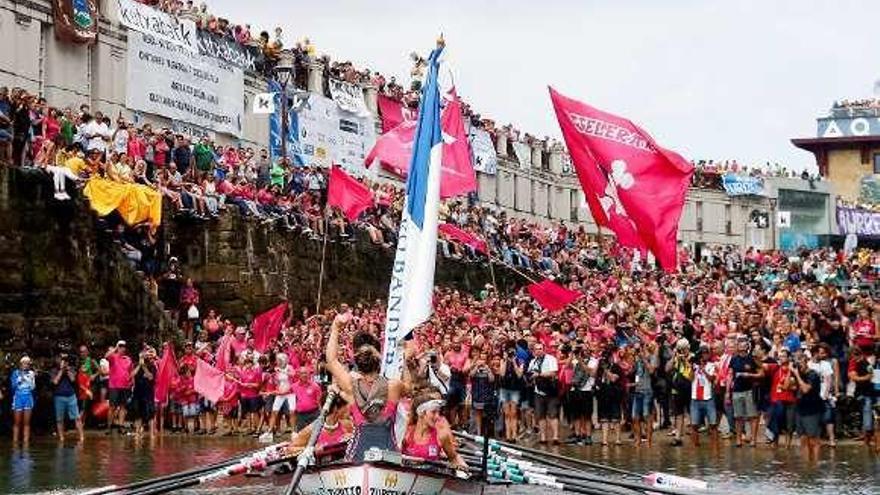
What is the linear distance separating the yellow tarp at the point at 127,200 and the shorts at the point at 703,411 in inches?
435

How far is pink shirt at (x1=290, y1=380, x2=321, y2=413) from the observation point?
26.9 metres

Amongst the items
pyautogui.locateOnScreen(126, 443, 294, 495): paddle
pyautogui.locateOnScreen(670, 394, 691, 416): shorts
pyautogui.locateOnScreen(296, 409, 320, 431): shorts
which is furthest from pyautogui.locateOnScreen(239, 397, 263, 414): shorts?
pyautogui.locateOnScreen(126, 443, 294, 495): paddle

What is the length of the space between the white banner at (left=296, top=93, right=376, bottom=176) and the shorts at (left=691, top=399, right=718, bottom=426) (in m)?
21.8

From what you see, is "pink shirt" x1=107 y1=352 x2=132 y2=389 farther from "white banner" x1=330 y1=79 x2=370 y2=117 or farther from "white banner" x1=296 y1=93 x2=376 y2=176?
"white banner" x1=330 y1=79 x2=370 y2=117

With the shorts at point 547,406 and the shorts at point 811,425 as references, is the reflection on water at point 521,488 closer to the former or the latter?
the shorts at point 811,425

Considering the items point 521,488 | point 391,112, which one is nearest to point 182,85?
point 391,112

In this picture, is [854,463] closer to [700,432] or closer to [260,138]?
[700,432]

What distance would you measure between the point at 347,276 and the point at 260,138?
5663 millimetres

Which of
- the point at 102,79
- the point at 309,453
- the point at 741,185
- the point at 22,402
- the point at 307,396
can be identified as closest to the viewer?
the point at 309,453

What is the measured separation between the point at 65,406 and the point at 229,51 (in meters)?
17.1

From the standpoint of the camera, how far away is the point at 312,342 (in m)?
30.3

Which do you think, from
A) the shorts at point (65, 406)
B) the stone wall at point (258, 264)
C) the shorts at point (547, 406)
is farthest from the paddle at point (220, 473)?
the stone wall at point (258, 264)

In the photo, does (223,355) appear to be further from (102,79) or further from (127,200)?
(102,79)

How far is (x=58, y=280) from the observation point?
30.1 m
